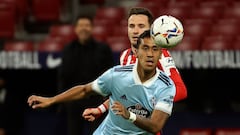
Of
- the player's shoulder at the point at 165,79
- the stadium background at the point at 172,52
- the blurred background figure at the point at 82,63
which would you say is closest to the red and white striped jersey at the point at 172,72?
the player's shoulder at the point at 165,79

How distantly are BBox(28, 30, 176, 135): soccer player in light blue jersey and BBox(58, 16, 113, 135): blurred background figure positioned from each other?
2.99 meters

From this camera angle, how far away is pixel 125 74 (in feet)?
18.3

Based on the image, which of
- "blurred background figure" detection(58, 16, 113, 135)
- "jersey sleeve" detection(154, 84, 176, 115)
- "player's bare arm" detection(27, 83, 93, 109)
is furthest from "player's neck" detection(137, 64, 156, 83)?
"blurred background figure" detection(58, 16, 113, 135)

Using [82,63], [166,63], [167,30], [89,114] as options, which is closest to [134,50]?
[166,63]

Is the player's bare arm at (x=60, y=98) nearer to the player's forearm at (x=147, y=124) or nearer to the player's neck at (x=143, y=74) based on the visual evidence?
the player's neck at (x=143, y=74)

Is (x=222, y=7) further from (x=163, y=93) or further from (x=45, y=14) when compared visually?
(x=163, y=93)

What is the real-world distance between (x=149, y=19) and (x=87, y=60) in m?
2.75

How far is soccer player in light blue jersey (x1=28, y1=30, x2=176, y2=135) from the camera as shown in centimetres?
544

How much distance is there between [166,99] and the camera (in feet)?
17.9

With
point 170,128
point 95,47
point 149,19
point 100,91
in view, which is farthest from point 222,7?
point 100,91

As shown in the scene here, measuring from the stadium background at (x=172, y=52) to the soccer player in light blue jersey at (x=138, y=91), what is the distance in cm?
376

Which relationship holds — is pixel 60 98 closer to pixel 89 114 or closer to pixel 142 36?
pixel 89 114

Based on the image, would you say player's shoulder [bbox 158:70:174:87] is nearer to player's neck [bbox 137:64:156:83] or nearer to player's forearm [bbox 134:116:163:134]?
player's neck [bbox 137:64:156:83]

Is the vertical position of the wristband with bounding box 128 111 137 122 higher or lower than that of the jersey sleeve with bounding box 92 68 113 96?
lower
